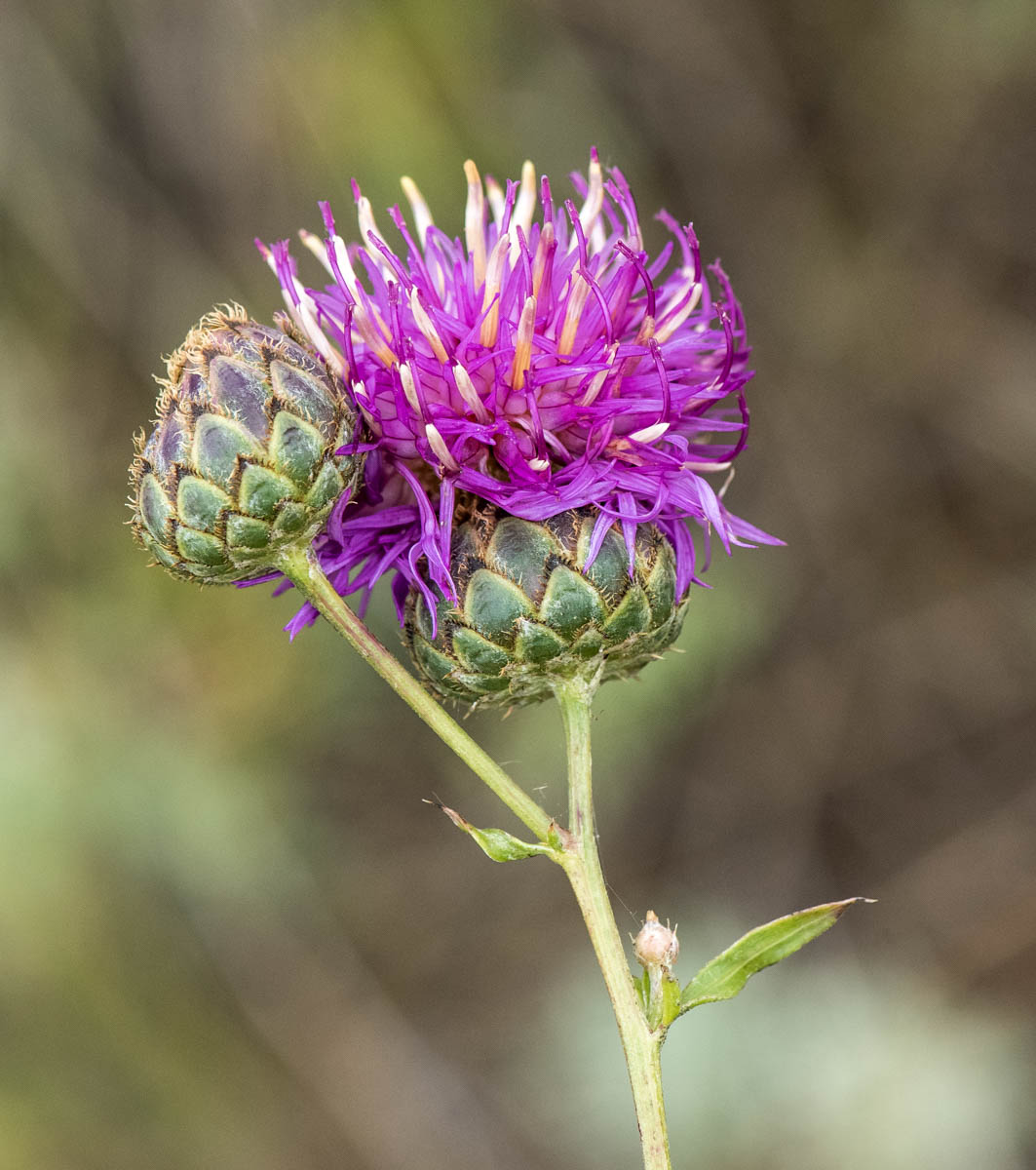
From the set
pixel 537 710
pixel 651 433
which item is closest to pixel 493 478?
pixel 651 433

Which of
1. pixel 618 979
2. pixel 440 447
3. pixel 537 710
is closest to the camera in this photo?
pixel 618 979

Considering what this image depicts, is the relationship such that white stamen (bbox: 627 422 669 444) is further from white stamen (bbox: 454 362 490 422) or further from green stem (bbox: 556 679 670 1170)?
green stem (bbox: 556 679 670 1170)

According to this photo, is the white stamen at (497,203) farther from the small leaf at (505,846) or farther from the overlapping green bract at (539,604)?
the small leaf at (505,846)

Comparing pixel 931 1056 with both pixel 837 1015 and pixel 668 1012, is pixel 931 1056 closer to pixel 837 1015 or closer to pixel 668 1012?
pixel 837 1015

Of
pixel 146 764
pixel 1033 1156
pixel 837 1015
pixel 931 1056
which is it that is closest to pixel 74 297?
pixel 146 764

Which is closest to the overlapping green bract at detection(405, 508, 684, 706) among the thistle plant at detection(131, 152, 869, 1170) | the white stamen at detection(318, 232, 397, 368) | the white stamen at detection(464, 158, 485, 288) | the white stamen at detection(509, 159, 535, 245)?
the thistle plant at detection(131, 152, 869, 1170)

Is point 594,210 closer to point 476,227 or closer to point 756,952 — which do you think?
point 476,227
